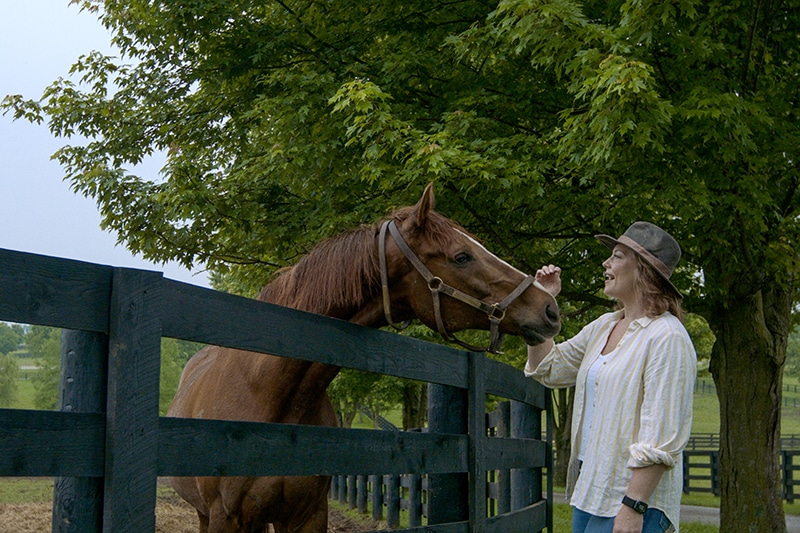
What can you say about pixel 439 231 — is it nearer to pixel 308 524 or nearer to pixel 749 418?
pixel 308 524

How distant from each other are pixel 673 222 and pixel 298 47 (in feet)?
17.8

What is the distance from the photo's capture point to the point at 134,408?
88.1 inches

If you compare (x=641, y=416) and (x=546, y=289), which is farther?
(x=546, y=289)

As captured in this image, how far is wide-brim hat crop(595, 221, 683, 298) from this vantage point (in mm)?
3326

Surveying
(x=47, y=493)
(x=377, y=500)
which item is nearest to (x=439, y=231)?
(x=47, y=493)

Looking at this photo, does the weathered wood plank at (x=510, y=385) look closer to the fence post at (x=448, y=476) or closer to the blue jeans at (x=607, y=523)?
the fence post at (x=448, y=476)

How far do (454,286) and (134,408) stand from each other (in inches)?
79.7

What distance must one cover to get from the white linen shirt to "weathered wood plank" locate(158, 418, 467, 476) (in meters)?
0.69

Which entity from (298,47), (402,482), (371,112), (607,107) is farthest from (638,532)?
(402,482)

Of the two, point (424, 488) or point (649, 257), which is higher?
point (649, 257)

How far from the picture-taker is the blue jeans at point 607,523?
308 centimetres

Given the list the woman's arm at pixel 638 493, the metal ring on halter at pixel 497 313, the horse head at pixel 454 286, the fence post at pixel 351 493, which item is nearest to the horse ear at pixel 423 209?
the horse head at pixel 454 286

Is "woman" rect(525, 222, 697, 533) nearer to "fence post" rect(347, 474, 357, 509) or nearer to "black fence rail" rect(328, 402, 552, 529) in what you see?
"black fence rail" rect(328, 402, 552, 529)

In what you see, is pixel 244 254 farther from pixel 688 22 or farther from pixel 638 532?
pixel 638 532
